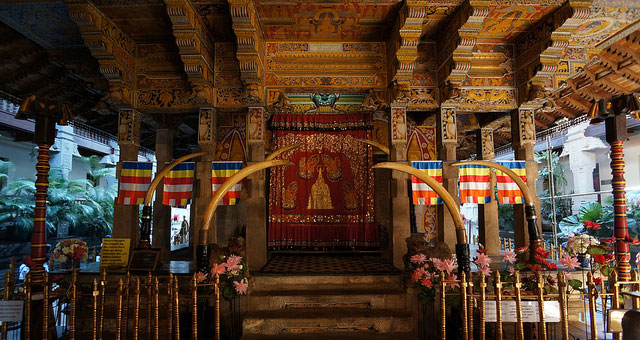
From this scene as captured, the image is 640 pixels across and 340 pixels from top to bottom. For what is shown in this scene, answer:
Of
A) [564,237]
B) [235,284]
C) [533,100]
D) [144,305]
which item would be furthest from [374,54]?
[564,237]

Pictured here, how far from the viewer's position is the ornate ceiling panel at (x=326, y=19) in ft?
19.3

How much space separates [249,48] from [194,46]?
3.03 ft

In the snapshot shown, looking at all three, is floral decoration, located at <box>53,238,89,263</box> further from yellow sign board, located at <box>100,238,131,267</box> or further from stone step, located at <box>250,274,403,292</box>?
stone step, located at <box>250,274,403,292</box>

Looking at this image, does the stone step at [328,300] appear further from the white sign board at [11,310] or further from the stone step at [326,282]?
the white sign board at [11,310]

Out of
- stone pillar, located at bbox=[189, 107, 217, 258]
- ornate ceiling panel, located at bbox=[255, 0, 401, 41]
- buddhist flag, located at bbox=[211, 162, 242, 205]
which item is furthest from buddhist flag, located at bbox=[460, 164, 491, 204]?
stone pillar, located at bbox=[189, 107, 217, 258]

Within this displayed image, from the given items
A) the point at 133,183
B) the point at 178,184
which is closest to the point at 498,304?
the point at 178,184

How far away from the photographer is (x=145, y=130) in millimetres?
10531

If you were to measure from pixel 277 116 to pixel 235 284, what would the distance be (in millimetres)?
4523

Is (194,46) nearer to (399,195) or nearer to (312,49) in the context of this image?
(312,49)

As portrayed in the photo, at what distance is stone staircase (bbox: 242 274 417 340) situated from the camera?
456 cm

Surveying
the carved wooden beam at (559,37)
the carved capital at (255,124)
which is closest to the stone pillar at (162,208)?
the carved capital at (255,124)

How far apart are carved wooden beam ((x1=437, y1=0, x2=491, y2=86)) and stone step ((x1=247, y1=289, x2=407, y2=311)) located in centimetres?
407

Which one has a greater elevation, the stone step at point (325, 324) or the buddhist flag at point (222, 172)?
the buddhist flag at point (222, 172)

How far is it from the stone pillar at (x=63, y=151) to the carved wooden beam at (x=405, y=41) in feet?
43.9
